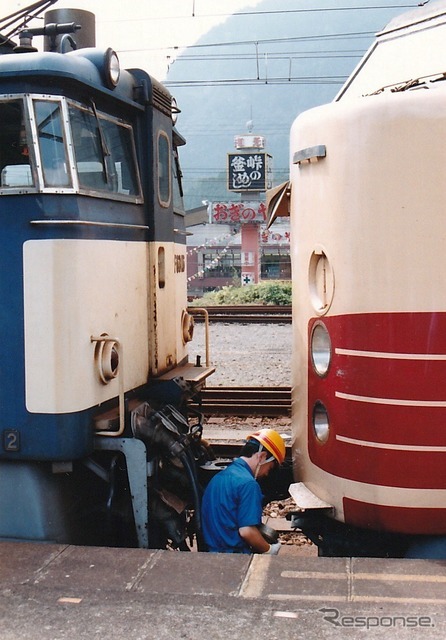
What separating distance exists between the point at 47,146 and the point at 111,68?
79 cm

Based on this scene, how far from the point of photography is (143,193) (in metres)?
5.41

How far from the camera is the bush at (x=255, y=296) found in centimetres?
2858

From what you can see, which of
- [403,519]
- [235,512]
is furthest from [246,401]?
[403,519]

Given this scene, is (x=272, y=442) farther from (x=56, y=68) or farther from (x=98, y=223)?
(x=56, y=68)

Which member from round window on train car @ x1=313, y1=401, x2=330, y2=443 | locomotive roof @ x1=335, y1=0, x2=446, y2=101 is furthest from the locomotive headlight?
round window on train car @ x1=313, y1=401, x2=330, y2=443

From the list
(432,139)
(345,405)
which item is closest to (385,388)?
(345,405)

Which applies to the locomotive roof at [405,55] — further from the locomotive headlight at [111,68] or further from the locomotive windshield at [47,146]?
the locomotive windshield at [47,146]

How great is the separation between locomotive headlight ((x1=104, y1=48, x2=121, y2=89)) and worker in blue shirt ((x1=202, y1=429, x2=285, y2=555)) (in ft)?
8.03

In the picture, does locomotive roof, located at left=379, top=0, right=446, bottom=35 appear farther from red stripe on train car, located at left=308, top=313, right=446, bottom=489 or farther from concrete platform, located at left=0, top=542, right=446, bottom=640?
concrete platform, located at left=0, top=542, right=446, bottom=640

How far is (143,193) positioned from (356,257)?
2.04 m

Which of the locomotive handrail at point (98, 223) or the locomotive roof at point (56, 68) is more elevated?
the locomotive roof at point (56, 68)

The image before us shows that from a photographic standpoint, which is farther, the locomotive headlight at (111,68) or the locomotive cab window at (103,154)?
the locomotive headlight at (111,68)

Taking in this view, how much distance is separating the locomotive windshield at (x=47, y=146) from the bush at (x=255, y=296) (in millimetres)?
23433

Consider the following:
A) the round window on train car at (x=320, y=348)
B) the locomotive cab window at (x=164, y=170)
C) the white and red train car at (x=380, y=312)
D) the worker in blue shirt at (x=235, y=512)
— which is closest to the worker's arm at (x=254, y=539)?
the worker in blue shirt at (x=235, y=512)
